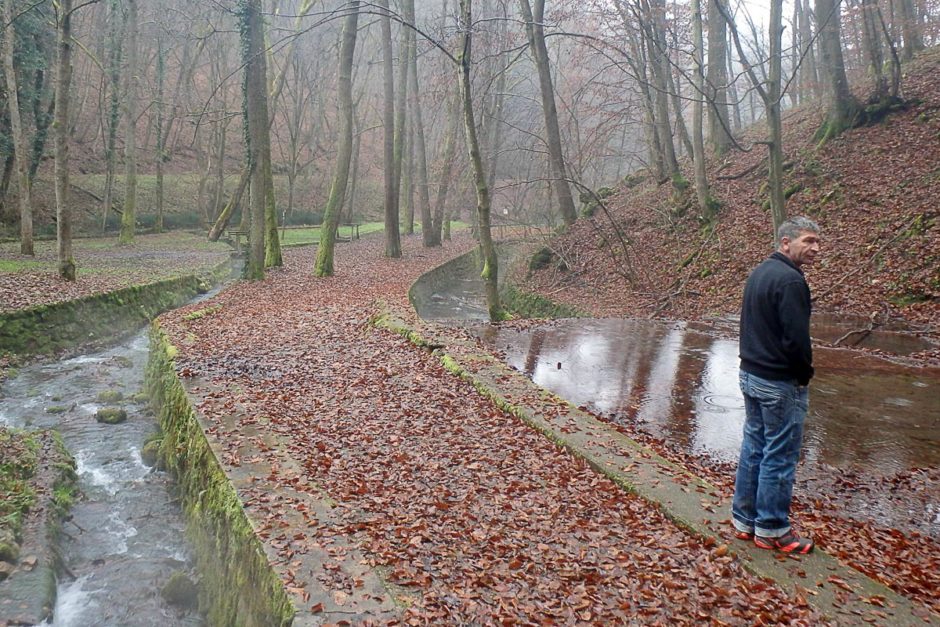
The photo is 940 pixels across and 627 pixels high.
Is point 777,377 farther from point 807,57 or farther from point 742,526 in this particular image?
point 807,57

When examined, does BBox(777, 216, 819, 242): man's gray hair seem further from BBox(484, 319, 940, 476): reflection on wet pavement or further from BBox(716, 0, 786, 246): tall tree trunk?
BBox(716, 0, 786, 246): tall tree trunk

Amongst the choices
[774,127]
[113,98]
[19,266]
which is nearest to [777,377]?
[774,127]

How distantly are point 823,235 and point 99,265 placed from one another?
760 inches

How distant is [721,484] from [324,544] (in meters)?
3.26

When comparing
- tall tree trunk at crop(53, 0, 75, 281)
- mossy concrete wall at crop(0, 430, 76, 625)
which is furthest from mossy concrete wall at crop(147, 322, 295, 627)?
tall tree trunk at crop(53, 0, 75, 281)

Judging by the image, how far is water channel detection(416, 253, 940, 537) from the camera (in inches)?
243

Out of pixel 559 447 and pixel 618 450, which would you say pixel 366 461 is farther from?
pixel 618 450

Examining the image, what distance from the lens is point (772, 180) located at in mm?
14727

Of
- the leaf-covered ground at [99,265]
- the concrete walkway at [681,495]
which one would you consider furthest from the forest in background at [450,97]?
the concrete walkway at [681,495]

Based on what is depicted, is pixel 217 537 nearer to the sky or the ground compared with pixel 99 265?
nearer to the ground

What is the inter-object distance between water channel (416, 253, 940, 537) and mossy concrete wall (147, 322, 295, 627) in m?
4.03

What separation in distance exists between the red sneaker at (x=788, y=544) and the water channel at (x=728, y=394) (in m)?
1.17

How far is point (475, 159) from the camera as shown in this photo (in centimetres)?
1303

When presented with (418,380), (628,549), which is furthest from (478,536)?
(418,380)
